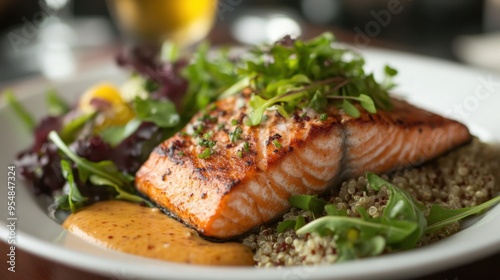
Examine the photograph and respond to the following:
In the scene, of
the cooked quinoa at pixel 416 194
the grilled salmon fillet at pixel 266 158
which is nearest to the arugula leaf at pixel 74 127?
the grilled salmon fillet at pixel 266 158

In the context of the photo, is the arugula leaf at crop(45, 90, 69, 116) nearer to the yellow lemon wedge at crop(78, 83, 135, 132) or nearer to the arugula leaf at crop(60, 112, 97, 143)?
the yellow lemon wedge at crop(78, 83, 135, 132)

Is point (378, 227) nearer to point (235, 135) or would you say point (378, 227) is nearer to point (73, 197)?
point (235, 135)

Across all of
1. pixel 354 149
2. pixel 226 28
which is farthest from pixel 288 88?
pixel 226 28

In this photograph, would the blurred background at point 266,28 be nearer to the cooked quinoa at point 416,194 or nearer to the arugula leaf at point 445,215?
the cooked quinoa at point 416,194

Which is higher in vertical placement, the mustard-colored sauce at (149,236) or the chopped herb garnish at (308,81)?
the chopped herb garnish at (308,81)

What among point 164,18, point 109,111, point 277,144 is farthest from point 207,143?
point 164,18
